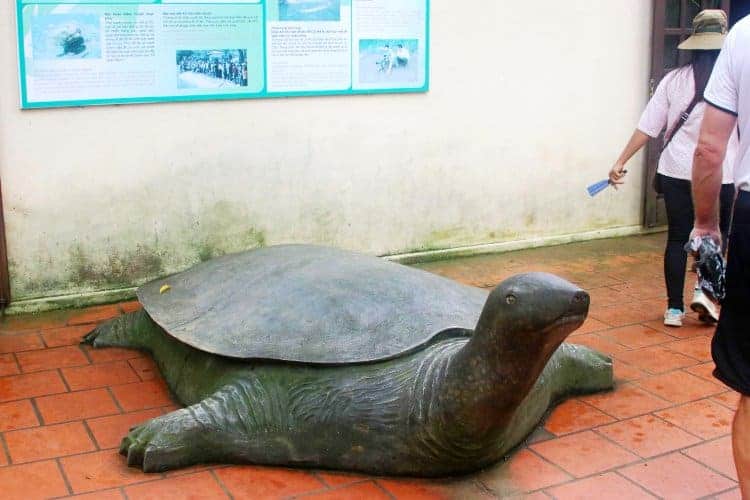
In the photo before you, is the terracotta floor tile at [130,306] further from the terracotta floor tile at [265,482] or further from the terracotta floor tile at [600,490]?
the terracotta floor tile at [600,490]

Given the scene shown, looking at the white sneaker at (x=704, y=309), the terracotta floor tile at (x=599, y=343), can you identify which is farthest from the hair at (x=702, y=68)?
the terracotta floor tile at (x=599, y=343)

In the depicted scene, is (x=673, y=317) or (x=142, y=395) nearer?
(x=142, y=395)

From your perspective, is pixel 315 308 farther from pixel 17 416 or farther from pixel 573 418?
pixel 17 416

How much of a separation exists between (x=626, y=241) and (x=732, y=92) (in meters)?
4.85

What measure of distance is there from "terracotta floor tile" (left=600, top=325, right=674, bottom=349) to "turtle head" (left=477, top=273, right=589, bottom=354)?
2.17 meters

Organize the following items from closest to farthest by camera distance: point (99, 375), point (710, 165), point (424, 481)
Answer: point (710, 165) → point (424, 481) → point (99, 375)

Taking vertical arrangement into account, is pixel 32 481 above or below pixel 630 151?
below

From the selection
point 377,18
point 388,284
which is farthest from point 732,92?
point 377,18

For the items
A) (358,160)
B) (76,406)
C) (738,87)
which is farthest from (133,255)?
(738,87)

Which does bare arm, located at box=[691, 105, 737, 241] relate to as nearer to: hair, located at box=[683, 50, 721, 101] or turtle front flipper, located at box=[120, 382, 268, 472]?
turtle front flipper, located at box=[120, 382, 268, 472]

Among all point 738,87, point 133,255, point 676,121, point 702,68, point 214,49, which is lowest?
point 133,255

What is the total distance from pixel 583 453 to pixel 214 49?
3.57 metres

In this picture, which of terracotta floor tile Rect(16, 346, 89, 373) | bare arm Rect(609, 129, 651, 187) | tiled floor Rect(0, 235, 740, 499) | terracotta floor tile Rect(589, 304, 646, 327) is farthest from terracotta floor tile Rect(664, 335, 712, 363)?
terracotta floor tile Rect(16, 346, 89, 373)

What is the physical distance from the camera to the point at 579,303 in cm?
307
